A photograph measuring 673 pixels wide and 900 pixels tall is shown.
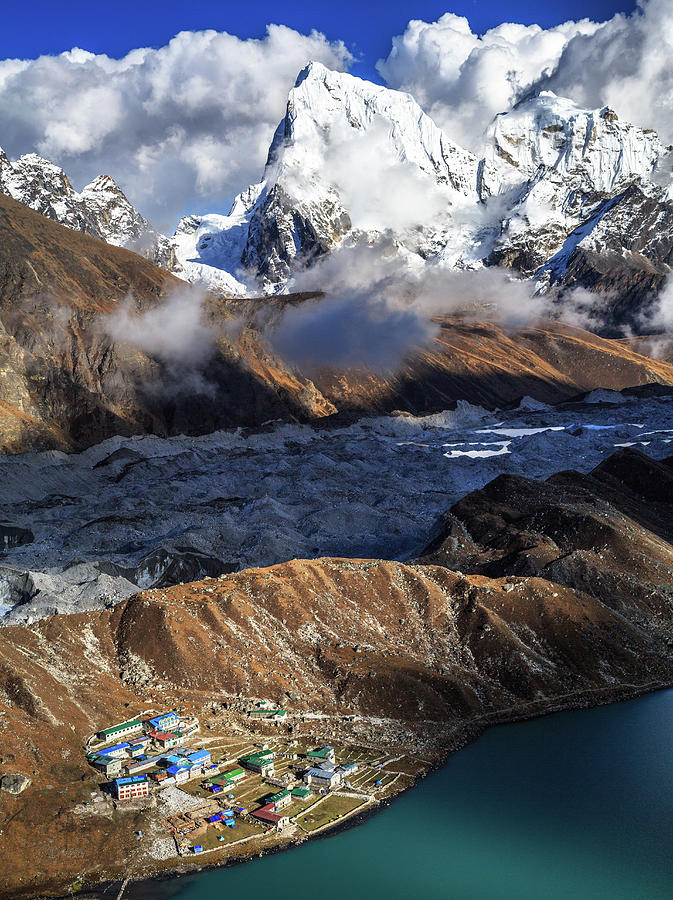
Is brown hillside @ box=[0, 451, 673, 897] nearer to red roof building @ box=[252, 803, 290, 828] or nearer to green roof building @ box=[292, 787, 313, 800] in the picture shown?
red roof building @ box=[252, 803, 290, 828]

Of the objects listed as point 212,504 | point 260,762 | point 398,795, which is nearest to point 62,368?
point 212,504

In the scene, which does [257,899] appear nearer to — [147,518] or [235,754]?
[235,754]

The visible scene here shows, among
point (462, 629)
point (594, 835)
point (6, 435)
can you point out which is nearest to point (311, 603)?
point (462, 629)

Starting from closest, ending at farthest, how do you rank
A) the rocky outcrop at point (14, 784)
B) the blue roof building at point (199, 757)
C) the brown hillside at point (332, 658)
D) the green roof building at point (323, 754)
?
1. the rocky outcrop at point (14, 784)
2. the brown hillside at point (332, 658)
3. the blue roof building at point (199, 757)
4. the green roof building at point (323, 754)

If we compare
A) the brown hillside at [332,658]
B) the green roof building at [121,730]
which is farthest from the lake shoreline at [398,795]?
the green roof building at [121,730]

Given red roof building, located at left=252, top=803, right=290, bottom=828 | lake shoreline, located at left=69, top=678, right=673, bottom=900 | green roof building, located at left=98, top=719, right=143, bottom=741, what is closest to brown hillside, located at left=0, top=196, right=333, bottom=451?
green roof building, located at left=98, top=719, right=143, bottom=741

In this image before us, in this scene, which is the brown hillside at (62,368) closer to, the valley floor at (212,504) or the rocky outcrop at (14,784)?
the valley floor at (212,504)

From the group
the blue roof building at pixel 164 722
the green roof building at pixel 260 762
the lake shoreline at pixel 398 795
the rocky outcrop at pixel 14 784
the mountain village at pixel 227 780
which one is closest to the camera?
the lake shoreline at pixel 398 795
